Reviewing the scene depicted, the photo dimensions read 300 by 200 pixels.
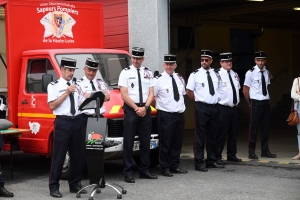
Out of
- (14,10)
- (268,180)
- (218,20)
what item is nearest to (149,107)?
(268,180)

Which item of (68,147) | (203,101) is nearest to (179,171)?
(203,101)

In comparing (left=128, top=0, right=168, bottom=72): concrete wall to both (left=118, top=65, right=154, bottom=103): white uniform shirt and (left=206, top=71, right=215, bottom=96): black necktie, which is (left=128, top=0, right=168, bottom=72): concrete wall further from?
(left=118, top=65, right=154, bottom=103): white uniform shirt

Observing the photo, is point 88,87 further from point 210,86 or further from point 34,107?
point 210,86

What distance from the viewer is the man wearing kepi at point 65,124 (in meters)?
9.14

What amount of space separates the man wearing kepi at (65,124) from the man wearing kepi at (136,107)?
108cm

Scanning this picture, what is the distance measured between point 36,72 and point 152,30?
3091 mm

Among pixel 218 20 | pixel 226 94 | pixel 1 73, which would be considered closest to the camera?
pixel 226 94

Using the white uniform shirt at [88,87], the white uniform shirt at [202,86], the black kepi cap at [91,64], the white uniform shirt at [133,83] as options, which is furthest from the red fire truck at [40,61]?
the black kepi cap at [91,64]

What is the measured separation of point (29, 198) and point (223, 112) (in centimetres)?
438

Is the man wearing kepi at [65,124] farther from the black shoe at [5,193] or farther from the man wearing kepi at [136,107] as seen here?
the man wearing kepi at [136,107]

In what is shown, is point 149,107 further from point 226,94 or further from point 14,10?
point 14,10

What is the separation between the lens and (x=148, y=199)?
29.2ft

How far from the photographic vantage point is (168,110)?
424 inches

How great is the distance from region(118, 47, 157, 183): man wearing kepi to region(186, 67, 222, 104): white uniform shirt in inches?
Answer: 44.8
